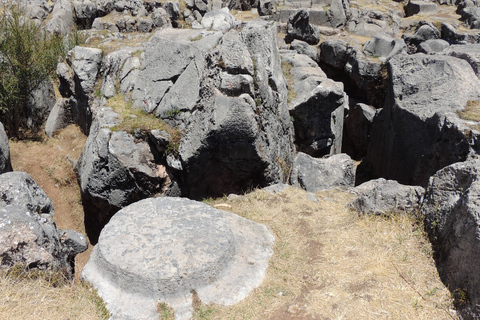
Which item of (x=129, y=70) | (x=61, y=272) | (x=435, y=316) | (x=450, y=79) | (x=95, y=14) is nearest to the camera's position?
(x=435, y=316)

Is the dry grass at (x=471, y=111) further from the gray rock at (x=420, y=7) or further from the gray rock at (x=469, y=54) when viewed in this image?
the gray rock at (x=420, y=7)

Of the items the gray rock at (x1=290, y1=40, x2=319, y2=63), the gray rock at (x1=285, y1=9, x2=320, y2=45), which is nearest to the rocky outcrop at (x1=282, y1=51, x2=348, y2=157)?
the gray rock at (x1=290, y1=40, x2=319, y2=63)

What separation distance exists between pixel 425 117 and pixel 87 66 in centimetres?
1171

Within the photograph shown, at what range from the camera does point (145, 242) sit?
646cm

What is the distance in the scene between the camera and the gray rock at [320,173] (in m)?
10.4

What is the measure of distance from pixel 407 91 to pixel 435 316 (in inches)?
306

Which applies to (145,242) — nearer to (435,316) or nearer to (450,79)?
(435,316)

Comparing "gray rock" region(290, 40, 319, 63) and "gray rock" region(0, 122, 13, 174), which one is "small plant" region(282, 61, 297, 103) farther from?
"gray rock" region(0, 122, 13, 174)

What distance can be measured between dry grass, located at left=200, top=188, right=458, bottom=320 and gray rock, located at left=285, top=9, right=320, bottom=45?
1543 centimetres

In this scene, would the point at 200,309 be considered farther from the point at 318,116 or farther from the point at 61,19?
the point at 61,19

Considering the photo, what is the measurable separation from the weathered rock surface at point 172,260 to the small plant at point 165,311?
6 centimetres

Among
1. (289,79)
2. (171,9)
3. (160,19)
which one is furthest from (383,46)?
(171,9)

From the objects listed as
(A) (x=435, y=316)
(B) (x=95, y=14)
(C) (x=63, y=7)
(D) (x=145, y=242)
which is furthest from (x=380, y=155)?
(C) (x=63, y=7)

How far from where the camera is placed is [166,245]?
6.39m
